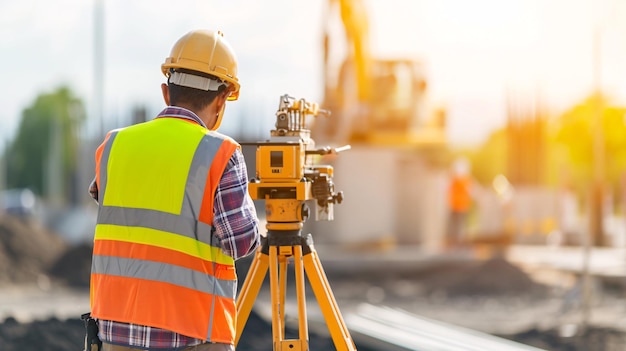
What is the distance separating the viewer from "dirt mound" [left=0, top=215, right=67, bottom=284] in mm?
16600

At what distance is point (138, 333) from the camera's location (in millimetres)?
2639

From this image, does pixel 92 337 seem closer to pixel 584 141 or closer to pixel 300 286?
pixel 300 286

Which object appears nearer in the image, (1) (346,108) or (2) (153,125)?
(2) (153,125)

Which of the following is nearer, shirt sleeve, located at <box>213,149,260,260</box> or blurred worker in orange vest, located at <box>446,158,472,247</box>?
shirt sleeve, located at <box>213,149,260,260</box>

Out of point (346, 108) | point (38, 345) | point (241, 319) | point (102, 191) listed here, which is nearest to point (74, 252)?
point (346, 108)

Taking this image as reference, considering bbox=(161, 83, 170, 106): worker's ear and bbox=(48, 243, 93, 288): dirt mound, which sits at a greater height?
bbox=(161, 83, 170, 106): worker's ear

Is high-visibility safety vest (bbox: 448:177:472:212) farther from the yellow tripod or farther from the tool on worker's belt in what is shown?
the tool on worker's belt

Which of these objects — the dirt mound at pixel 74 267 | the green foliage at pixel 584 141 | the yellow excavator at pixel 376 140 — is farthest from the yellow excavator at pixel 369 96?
the green foliage at pixel 584 141

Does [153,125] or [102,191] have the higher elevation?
[153,125]

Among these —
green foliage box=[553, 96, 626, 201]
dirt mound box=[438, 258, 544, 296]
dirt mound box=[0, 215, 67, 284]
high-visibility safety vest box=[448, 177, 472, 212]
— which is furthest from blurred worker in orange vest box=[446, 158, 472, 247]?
green foliage box=[553, 96, 626, 201]

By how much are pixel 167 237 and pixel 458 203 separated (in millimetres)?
15513

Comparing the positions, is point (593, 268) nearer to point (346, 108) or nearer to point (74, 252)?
point (346, 108)

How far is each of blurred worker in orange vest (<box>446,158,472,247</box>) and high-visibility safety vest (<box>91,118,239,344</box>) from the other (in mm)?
15228

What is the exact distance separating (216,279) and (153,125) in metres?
0.44
